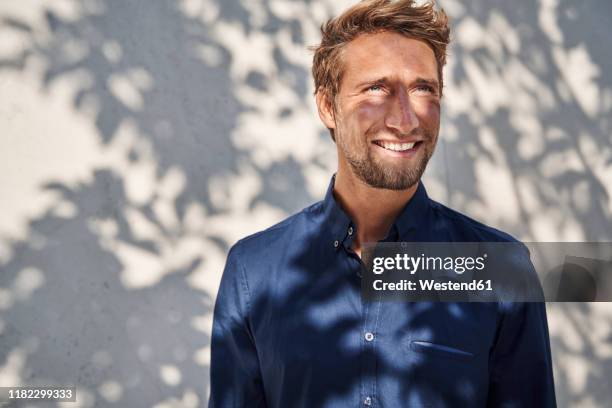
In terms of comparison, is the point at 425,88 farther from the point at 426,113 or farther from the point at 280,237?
the point at 280,237

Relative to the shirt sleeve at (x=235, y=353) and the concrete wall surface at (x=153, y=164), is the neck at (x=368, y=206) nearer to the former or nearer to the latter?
the shirt sleeve at (x=235, y=353)

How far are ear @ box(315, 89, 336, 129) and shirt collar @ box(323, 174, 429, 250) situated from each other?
36 cm

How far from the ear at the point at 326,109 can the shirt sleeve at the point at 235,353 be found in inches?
28.7

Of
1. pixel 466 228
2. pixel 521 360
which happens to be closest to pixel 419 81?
pixel 466 228

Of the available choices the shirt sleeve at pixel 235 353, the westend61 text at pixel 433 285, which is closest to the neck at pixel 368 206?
the westend61 text at pixel 433 285

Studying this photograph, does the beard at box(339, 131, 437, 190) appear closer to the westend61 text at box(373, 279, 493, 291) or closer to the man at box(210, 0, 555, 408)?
the man at box(210, 0, 555, 408)

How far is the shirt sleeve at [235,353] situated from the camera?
2707 millimetres

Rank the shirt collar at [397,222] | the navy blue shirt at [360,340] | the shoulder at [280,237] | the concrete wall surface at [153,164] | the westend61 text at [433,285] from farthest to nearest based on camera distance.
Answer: the concrete wall surface at [153,164] < the shoulder at [280,237] < the shirt collar at [397,222] < the westend61 text at [433,285] < the navy blue shirt at [360,340]

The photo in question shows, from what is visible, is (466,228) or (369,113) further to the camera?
(466,228)

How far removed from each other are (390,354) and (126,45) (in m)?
2.88

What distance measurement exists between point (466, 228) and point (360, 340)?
675mm

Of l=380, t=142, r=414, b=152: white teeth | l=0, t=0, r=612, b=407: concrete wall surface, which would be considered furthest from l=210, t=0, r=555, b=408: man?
l=0, t=0, r=612, b=407: concrete wall surface

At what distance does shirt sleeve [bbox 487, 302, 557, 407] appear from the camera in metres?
2.47

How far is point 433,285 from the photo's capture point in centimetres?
265
